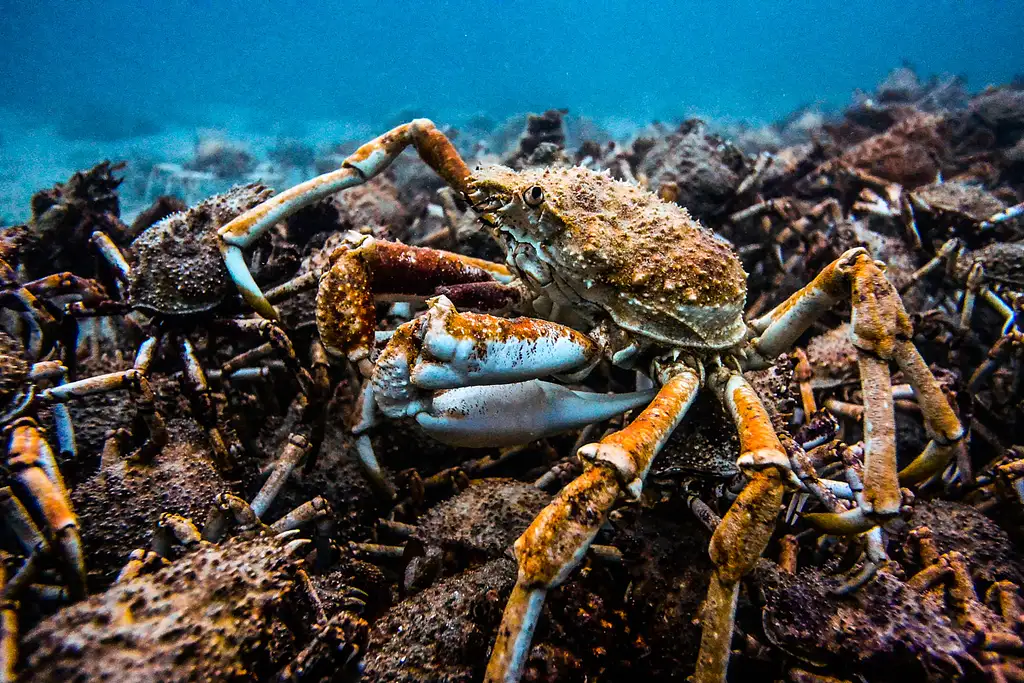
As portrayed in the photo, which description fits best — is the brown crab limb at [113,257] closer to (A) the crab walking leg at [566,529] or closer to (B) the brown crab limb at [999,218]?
(A) the crab walking leg at [566,529]

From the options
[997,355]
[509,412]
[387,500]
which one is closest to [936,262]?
[997,355]

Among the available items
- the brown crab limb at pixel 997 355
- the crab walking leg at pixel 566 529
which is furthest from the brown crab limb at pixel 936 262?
the crab walking leg at pixel 566 529

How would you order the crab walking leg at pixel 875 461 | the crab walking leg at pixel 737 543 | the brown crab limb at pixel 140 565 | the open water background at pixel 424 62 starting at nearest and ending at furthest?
the brown crab limb at pixel 140 565 < the crab walking leg at pixel 737 543 < the crab walking leg at pixel 875 461 < the open water background at pixel 424 62

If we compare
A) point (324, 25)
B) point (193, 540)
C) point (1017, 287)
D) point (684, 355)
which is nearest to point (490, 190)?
point (684, 355)

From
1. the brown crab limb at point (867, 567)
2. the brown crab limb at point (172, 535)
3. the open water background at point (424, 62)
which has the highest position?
the open water background at point (424, 62)

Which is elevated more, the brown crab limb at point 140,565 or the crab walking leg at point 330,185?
the crab walking leg at point 330,185

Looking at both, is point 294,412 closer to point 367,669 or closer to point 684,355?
point 367,669
